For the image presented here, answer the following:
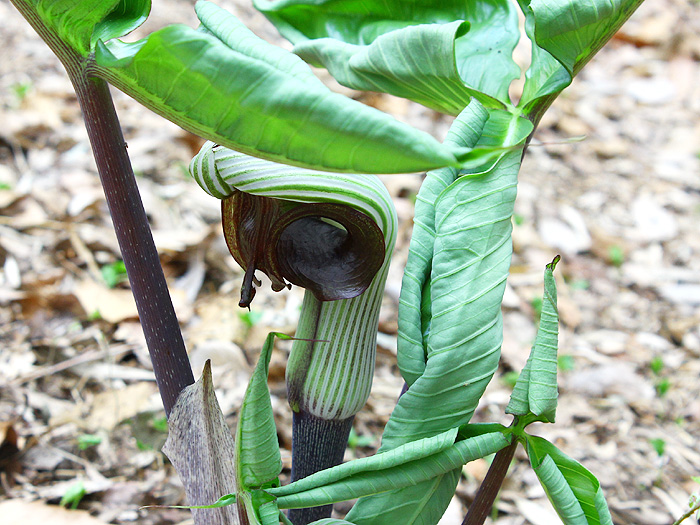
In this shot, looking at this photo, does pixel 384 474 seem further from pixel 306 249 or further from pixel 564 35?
pixel 564 35

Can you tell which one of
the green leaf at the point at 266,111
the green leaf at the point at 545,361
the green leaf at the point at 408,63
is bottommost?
the green leaf at the point at 545,361

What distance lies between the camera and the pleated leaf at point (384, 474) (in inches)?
22.3

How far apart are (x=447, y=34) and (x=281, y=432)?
33.2 inches

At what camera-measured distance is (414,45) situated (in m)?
0.61

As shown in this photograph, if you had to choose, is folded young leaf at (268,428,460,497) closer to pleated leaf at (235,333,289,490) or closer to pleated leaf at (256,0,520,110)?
pleated leaf at (235,333,289,490)

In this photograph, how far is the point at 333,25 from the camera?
86 centimetres

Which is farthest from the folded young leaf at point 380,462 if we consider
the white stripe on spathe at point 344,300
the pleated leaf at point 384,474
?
the white stripe on spathe at point 344,300

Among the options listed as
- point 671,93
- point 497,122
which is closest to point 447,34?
point 497,122

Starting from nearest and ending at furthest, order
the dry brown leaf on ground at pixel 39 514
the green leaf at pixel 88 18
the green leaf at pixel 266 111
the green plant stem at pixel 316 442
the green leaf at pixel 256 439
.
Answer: the green leaf at pixel 266 111 < the green leaf at pixel 88 18 < the green leaf at pixel 256 439 < the green plant stem at pixel 316 442 < the dry brown leaf on ground at pixel 39 514

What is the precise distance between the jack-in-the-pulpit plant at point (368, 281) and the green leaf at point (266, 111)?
8 cm

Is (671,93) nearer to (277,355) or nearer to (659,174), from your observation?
(659,174)

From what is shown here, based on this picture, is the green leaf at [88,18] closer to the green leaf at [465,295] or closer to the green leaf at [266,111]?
the green leaf at [266,111]

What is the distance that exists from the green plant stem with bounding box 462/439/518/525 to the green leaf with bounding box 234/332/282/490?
209mm

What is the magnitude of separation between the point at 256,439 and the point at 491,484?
242mm
